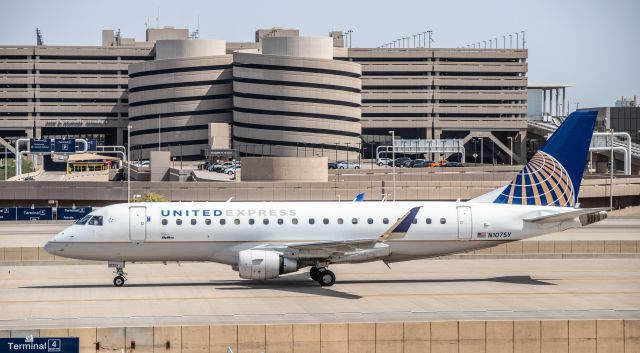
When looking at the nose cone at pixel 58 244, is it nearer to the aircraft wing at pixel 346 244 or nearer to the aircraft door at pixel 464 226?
the aircraft wing at pixel 346 244

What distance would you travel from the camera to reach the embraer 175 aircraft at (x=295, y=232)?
43.2 m

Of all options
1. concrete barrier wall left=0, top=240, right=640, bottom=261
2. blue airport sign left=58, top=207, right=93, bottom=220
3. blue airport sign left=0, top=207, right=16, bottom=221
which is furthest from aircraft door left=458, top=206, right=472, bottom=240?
blue airport sign left=0, top=207, right=16, bottom=221

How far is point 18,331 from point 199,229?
41.7ft

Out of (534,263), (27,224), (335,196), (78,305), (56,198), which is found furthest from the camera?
(56,198)

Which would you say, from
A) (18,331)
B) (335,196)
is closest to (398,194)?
(335,196)

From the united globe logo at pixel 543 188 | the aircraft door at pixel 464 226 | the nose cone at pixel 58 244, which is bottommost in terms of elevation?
the nose cone at pixel 58 244

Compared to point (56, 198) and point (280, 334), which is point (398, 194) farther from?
point (280, 334)

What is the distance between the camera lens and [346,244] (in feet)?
139

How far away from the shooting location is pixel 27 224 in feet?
265

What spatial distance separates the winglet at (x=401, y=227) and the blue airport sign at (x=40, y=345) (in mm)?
15242

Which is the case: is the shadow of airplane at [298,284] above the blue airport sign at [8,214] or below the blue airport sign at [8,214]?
below

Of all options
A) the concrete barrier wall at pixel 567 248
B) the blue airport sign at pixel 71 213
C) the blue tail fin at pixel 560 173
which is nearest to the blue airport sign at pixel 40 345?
the blue tail fin at pixel 560 173

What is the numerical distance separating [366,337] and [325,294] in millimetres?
9056

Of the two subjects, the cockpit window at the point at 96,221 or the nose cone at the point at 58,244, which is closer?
the nose cone at the point at 58,244
